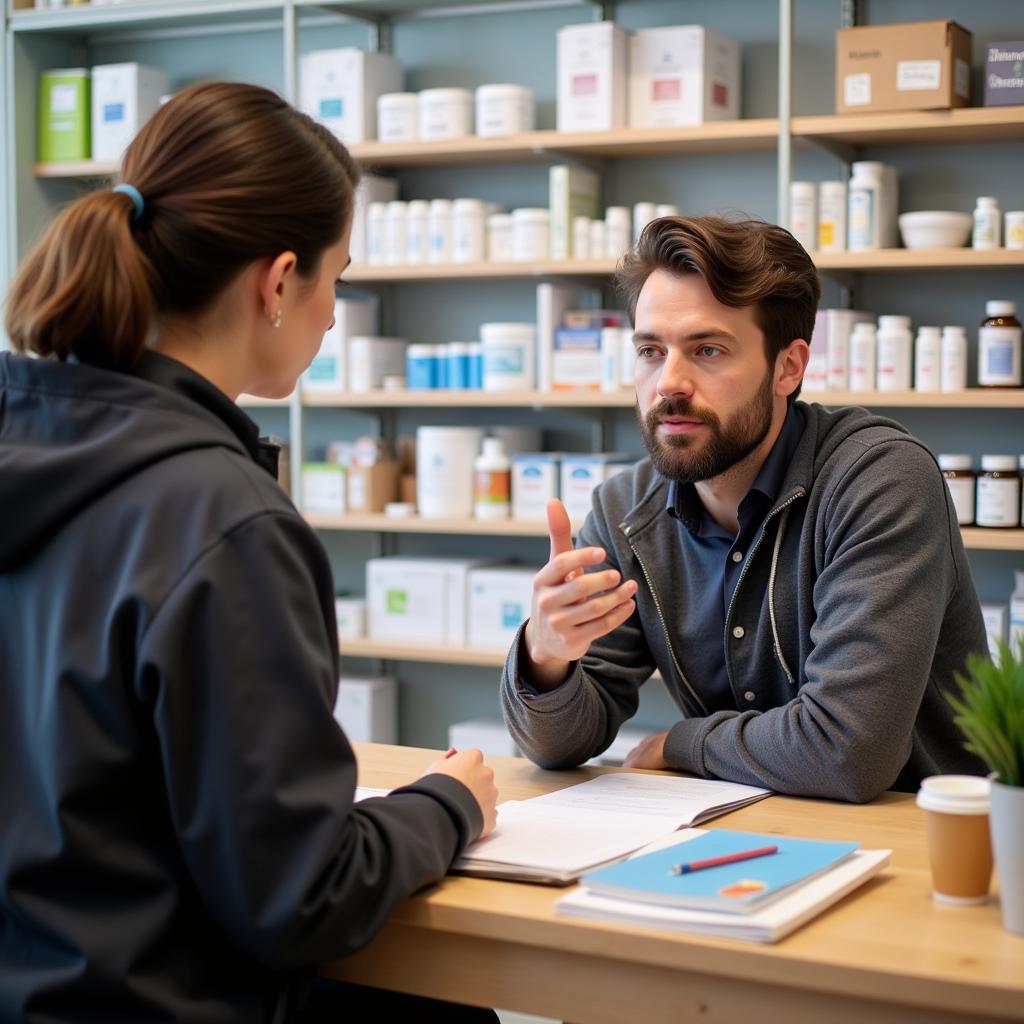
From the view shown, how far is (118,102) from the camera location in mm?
4062

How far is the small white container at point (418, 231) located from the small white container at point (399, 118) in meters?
0.18

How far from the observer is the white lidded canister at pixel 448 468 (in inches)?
145

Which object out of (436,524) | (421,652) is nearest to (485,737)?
(421,652)

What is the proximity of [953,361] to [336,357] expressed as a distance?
1.59 m

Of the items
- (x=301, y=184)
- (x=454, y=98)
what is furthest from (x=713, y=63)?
(x=301, y=184)

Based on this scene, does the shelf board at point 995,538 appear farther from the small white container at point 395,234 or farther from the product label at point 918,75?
the small white container at point 395,234

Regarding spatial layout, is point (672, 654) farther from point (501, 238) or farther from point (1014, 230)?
point (501, 238)

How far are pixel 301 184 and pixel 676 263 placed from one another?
0.80 m

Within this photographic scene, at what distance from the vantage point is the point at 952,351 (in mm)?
3166

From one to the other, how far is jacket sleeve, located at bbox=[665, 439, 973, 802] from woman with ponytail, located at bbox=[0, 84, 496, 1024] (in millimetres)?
557

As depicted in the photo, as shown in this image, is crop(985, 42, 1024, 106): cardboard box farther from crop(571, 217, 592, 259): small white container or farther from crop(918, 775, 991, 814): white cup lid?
crop(918, 775, 991, 814): white cup lid

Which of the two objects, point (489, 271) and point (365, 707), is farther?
point (365, 707)

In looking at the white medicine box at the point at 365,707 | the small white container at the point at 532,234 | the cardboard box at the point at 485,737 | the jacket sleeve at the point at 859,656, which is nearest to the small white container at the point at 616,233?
the small white container at the point at 532,234

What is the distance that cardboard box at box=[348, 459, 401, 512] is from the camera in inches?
150
